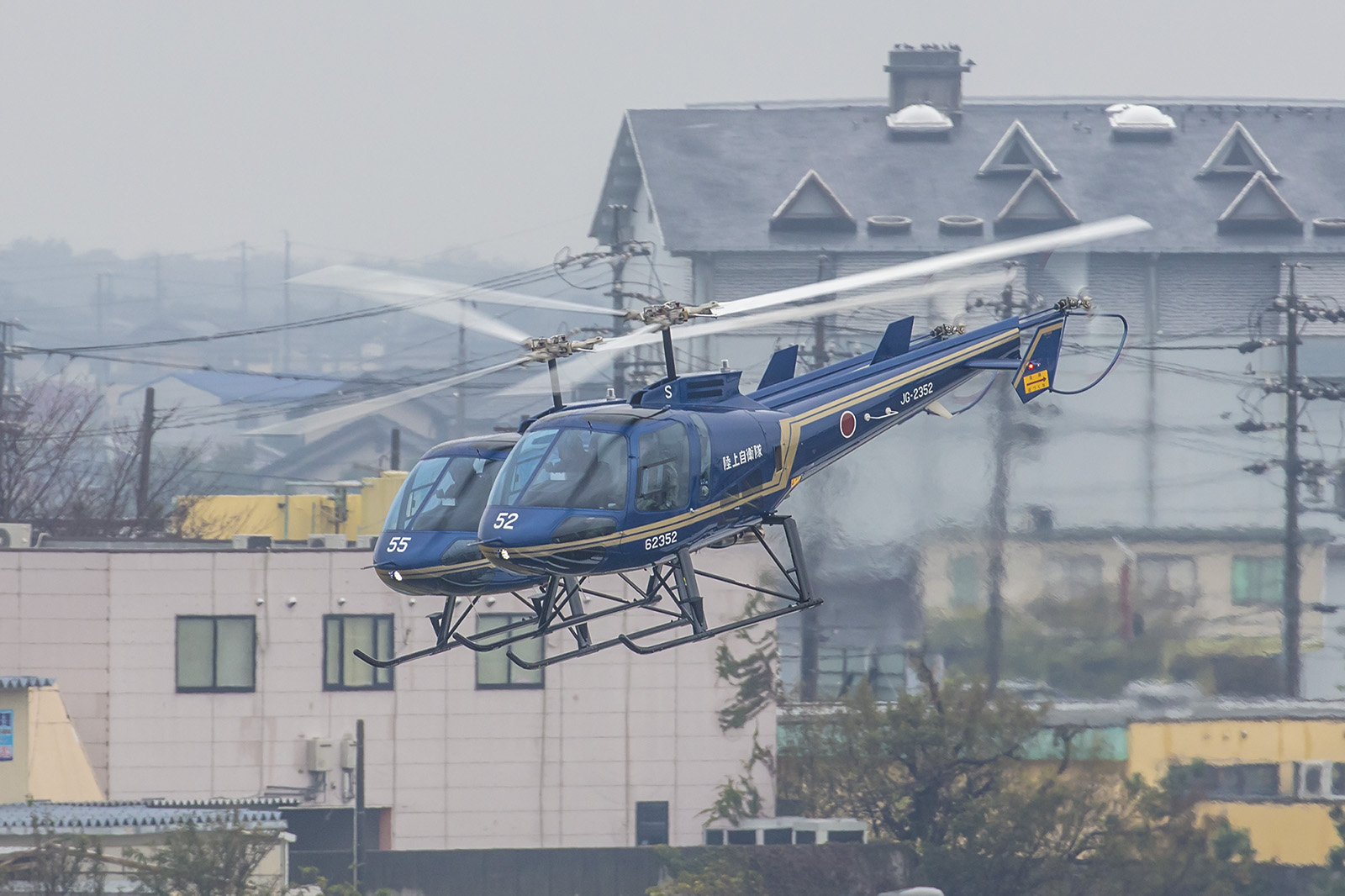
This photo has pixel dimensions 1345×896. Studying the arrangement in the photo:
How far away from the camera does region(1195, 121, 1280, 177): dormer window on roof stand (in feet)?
273

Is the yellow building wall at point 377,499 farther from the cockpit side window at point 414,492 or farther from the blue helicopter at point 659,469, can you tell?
the cockpit side window at point 414,492

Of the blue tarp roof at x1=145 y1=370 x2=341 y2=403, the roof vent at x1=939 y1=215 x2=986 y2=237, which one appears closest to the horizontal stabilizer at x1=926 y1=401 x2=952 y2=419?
the roof vent at x1=939 y1=215 x2=986 y2=237

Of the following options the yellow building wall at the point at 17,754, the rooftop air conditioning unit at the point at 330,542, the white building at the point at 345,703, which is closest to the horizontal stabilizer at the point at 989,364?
the white building at the point at 345,703

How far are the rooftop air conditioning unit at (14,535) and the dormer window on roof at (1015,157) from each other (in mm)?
50155

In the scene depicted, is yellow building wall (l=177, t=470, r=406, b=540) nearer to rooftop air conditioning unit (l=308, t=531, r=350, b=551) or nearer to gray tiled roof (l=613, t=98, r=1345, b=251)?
rooftop air conditioning unit (l=308, t=531, r=350, b=551)

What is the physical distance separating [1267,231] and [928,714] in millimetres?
42696

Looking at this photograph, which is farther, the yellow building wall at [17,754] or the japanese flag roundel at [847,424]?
the yellow building wall at [17,754]

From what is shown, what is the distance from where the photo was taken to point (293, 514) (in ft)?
199

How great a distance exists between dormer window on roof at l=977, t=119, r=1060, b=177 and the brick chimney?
530 cm

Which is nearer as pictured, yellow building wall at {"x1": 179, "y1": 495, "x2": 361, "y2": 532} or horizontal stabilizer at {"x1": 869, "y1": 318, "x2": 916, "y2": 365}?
horizontal stabilizer at {"x1": 869, "y1": 318, "x2": 916, "y2": 365}

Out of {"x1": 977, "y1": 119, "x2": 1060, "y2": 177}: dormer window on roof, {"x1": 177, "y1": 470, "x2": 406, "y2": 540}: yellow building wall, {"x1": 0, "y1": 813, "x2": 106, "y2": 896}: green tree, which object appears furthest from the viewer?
{"x1": 977, "y1": 119, "x2": 1060, "y2": 177}: dormer window on roof

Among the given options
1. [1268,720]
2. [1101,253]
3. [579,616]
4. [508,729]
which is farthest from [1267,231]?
[579,616]

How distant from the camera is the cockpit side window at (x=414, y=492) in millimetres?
22625

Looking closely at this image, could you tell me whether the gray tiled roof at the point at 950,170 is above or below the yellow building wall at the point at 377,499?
above
